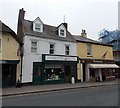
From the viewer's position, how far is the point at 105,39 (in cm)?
4872

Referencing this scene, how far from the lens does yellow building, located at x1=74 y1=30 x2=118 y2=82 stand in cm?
2358

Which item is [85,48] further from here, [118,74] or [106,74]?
[118,74]

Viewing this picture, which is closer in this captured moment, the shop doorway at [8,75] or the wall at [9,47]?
the wall at [9,47]

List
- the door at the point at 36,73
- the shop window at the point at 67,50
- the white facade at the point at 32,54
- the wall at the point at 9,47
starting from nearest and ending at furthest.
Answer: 1. the wall at the point at 9,47
2. the white facade at the point at 32,54
3. the door at the point at 36,73
4. the shop window at the point at 67,50

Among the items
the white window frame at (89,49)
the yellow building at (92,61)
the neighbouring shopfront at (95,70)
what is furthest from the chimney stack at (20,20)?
the white window frame at (89,49)

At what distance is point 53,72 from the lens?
2086cm

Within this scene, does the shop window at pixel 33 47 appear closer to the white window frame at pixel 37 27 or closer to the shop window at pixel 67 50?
the white window frame at pixel 37 27

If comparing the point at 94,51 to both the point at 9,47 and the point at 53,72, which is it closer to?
the point at 53,72

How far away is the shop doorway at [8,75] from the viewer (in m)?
17.2

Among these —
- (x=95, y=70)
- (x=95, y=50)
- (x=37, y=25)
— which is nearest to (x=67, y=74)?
(x=95, y=70)

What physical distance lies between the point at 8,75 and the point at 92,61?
13055 millimetres

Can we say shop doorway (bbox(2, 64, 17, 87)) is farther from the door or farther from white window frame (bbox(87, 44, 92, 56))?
white window frame (bbox(87, 44, 92, 56))

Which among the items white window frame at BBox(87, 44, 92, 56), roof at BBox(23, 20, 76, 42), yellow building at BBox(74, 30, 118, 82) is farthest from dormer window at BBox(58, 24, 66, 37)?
white window frame at BBox(87, 44, 92, 56)

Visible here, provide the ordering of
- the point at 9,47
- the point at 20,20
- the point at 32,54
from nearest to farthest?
the point at 9,47
the point at 32,54
the point at 20,20
